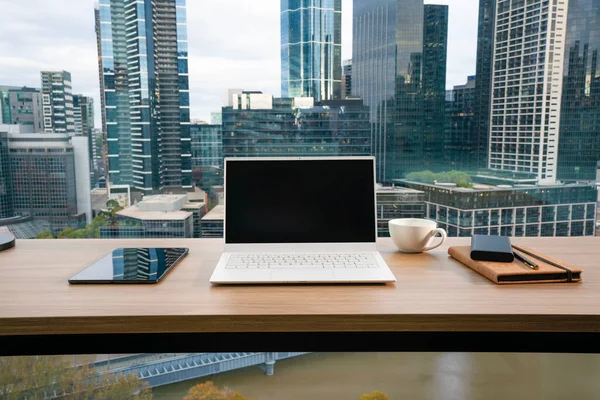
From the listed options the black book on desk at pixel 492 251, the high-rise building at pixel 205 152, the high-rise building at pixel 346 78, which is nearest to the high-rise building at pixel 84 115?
the high-rise building at pixel 205 152

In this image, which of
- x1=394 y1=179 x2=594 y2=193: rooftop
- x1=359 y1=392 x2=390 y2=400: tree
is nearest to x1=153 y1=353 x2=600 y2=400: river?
x1=359 y1=392 x2=390 y2=400: tree

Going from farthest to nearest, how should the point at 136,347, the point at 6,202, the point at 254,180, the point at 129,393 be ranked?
A: the point at 6,202 < the point at 129,393 < the point at 254,180 < the point at 136,347

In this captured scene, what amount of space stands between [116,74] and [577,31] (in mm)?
2174

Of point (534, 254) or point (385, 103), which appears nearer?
point (534, 254)

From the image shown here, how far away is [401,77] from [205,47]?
93 cm

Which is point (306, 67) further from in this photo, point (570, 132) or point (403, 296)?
point (403, 296)

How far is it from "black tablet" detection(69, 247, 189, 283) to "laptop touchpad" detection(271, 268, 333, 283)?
28cm

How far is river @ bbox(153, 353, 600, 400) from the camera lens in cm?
142

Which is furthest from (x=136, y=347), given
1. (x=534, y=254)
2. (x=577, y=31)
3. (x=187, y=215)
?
(x=577, y=31)

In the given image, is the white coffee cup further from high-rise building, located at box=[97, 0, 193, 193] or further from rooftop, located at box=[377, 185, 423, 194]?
high-rise building, located at box=[97, 0, 193, 193]

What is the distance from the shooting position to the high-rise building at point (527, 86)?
91.4 inches

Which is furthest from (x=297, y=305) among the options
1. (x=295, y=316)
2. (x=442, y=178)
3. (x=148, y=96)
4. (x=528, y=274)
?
(x=148, y=96)

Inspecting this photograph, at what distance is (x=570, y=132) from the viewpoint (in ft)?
7.75

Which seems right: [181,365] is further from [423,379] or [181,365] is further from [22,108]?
[22,108]
